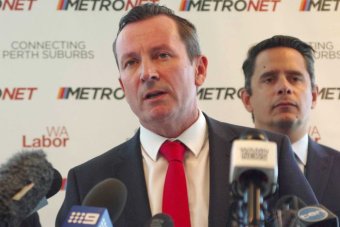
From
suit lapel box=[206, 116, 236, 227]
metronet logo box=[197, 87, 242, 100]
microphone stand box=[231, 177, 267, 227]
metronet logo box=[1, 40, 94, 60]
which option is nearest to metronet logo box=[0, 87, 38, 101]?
metronet logo box=[1, 40, 94, 60]

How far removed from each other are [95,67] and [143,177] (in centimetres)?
129

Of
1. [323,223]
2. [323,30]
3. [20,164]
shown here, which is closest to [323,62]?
[323,30]

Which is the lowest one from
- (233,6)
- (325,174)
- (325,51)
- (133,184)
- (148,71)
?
(133,184)

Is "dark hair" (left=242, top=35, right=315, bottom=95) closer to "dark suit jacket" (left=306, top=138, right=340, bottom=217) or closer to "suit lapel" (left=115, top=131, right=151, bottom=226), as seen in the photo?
"dark suit jacket" (left=306, top=138, right=340, bottom=217)

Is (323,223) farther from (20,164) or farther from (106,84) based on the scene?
(106,84)

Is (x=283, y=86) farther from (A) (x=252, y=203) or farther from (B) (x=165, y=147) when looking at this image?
(A) (x=252, y=203)

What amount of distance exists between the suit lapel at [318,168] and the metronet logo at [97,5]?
47.5 inches

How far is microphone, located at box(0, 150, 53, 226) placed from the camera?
3.09ft

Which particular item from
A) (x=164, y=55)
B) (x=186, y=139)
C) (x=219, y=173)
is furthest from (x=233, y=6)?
(x=219, y=173)

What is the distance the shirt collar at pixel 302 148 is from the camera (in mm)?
2292

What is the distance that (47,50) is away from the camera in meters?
2.91

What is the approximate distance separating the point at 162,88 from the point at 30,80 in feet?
4.32

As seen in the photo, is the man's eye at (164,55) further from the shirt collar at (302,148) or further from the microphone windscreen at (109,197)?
the shirt collar at (302,148)

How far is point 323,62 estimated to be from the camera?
115 inches
